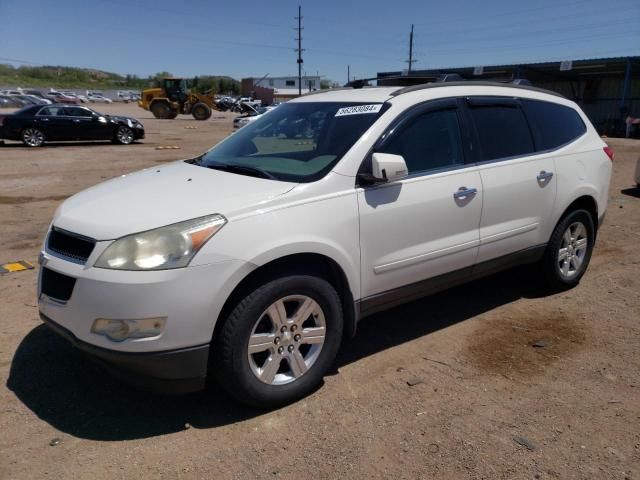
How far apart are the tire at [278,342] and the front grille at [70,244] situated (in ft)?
2.63

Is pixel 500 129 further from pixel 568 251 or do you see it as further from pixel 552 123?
pixel 568 251

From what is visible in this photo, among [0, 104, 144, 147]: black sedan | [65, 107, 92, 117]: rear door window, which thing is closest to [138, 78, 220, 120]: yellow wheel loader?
[0, 104, 144, 147]: black sedan

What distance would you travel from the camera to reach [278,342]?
3.01 meters

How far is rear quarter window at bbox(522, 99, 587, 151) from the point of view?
14.7 feet

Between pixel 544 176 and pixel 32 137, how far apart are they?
→ 1843 cm

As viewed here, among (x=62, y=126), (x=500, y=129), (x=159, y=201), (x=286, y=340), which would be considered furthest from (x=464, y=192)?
(x=62, y=126)

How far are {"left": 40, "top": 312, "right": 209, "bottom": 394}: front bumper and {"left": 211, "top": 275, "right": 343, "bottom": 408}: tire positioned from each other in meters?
0.12

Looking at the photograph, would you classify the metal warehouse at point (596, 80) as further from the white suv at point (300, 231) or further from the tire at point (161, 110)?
the white suv at point (300, 231)

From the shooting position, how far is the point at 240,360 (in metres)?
2.83

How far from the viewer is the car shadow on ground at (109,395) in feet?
9.63

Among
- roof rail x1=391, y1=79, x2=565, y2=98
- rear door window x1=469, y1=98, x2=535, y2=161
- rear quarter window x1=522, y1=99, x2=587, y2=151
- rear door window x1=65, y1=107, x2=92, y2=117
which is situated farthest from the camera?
rear door window x1=65, y1=107, x2=92, y2=117

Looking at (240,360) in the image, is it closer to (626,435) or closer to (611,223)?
(626,435)

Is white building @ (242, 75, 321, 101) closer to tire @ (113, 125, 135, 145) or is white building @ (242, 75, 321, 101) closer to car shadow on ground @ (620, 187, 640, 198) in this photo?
tire @ (113, 125, 135, 145)

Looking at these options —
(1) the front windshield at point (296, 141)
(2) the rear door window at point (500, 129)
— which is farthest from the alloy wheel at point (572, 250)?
(1) the front windshield at point (296, 141)
